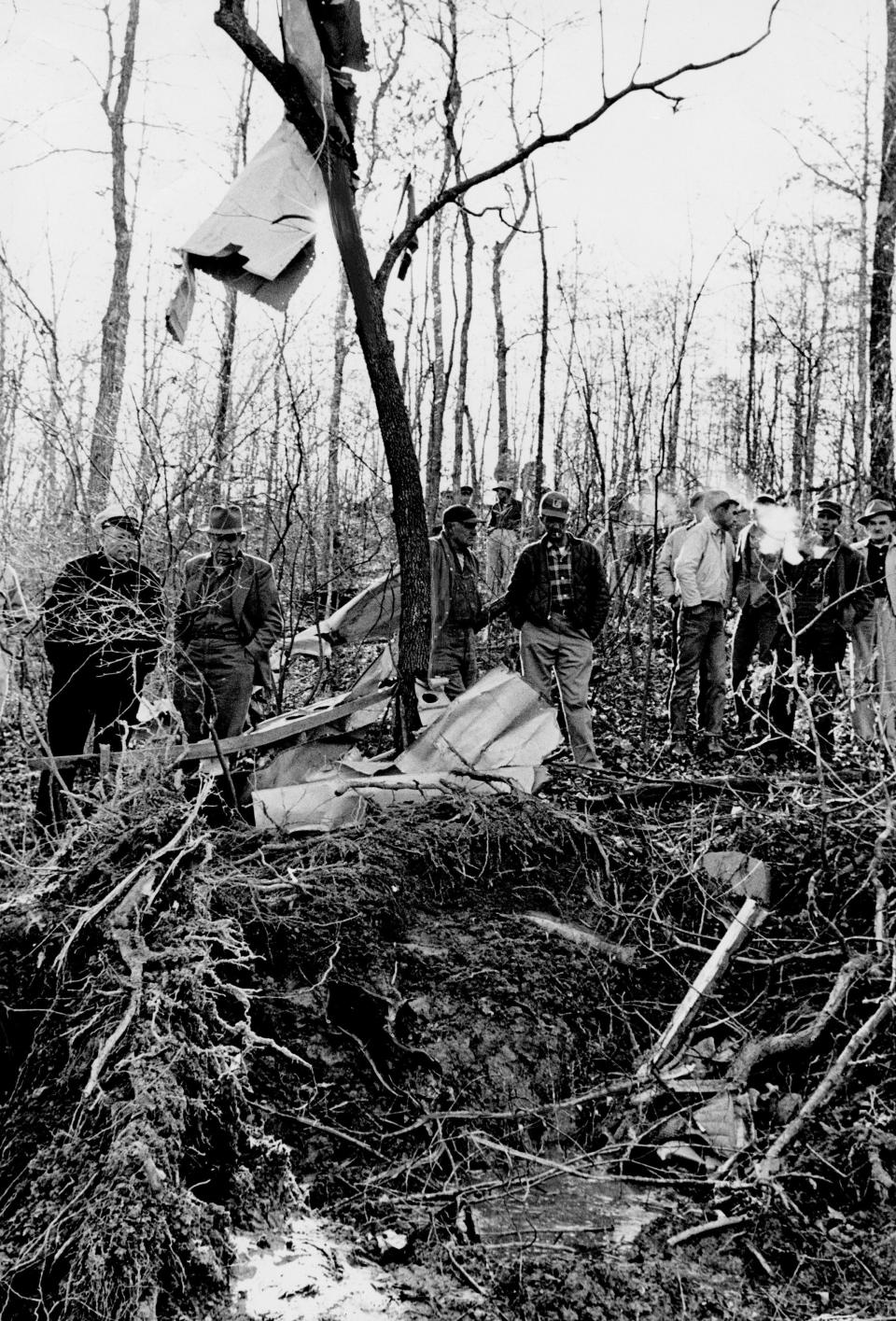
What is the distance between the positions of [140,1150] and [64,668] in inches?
143

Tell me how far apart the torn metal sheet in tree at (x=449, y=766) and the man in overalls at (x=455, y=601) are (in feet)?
5.89

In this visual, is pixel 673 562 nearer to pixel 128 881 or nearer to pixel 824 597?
pixel 824 597

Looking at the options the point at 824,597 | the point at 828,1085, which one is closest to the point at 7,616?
the point at 828,1085

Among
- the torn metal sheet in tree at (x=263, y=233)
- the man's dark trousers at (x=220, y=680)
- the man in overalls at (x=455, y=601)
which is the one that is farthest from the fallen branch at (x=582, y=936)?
the man in overalls at (x=455, y=601)

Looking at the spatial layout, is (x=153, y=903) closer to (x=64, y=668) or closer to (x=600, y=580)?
(x=64, y=668)

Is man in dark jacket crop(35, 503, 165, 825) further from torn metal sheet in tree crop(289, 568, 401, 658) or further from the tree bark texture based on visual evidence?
torn metal sheet in tree crop(289, 568, 401, 658)

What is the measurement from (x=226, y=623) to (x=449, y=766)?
182 centimetres

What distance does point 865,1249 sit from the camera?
282cm

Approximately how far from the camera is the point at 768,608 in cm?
804

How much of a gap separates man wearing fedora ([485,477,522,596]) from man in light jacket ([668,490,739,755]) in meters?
3.62

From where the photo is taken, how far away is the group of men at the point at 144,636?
5.54 metres

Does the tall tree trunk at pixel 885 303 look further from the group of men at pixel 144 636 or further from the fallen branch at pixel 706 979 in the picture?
the fallen branch at pixel 706 979

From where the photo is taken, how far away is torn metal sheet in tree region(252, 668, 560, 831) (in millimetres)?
4805

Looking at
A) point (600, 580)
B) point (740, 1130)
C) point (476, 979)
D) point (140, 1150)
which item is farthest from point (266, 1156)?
point (600, 580)
